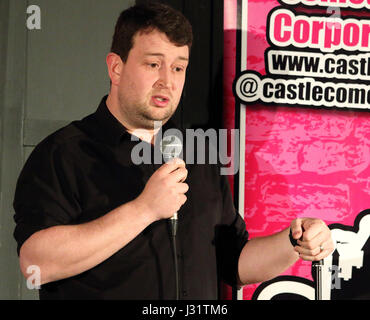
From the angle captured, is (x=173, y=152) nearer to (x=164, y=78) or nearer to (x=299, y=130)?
(x=164, y=78)

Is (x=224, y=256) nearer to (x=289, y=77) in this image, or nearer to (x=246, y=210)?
(x=246, y=210)

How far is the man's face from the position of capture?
1.54 metres

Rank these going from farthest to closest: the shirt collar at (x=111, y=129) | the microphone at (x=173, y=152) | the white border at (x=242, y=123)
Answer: the white border at (x=242, y=123) → the shirt collar at (x=111, y=129) → the microphone at (x=173, y=152)

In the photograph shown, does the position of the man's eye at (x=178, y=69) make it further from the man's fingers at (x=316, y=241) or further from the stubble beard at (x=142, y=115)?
the man's fingers at (x=316, y=241)

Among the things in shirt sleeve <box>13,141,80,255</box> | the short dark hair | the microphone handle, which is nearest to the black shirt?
shirt sleeve <box>13,141,80,255</box>

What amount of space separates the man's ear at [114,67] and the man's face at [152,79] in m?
0.05

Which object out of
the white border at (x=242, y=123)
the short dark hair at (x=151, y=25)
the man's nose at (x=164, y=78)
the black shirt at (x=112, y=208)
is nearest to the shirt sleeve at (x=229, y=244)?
the black shirt at (x=112, y=208)

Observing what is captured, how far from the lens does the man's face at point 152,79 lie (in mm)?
1541

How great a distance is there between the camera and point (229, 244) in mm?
1602

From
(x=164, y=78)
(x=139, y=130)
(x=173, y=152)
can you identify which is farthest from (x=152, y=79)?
(x=173, y=152)

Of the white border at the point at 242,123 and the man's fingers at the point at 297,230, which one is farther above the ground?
the white border at the point at 242,123

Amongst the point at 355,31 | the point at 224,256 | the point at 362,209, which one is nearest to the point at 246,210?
the point at 224,256

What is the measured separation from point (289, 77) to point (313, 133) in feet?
0.68

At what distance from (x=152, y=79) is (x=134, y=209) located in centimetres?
42
